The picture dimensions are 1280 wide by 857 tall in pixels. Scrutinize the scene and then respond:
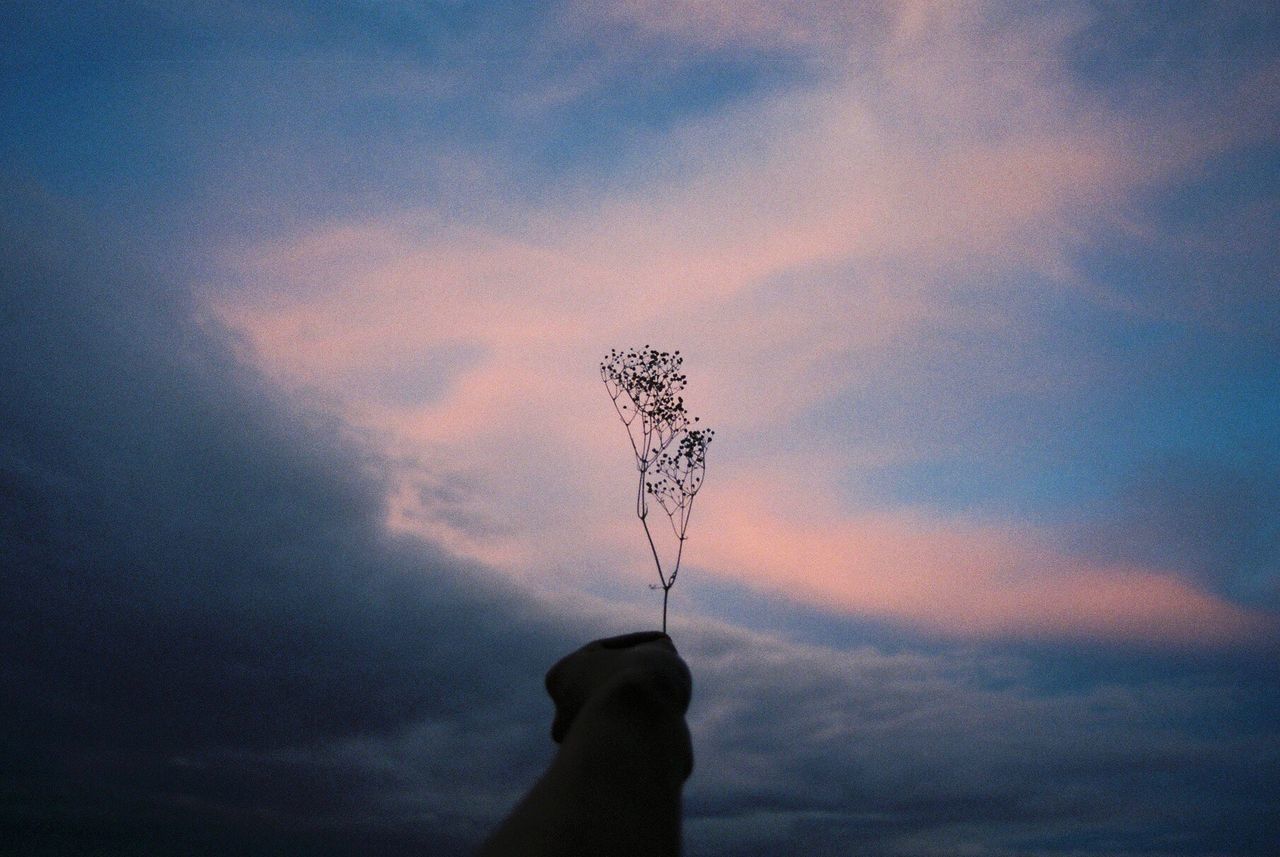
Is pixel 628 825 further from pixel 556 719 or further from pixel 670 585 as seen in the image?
pixel 670 585

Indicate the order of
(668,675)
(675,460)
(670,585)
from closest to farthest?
(668,675) < (670,585) < (675,460)

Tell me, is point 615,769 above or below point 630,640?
below

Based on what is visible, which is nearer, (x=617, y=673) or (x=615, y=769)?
(x=615, y=769)

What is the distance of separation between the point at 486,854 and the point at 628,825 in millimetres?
1364

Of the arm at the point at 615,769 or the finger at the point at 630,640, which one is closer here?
the arm at the point at 615,769

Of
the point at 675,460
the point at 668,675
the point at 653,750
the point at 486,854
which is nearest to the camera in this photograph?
the point at 486,854

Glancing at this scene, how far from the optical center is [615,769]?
9.99 metres

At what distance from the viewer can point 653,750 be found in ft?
34.1

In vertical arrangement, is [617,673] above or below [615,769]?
above

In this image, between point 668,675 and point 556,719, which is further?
point 556,719

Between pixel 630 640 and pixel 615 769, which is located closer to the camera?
pixel 615 769

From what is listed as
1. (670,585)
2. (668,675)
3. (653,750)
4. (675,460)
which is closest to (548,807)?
(653,750)

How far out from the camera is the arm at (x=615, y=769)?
9.29 m

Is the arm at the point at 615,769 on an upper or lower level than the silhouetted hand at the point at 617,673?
lower
